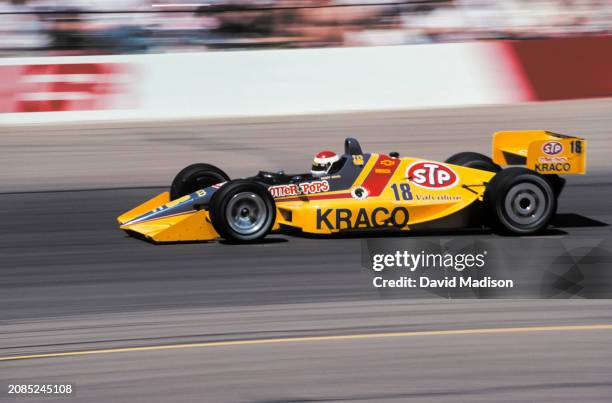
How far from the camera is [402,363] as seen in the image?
669cm

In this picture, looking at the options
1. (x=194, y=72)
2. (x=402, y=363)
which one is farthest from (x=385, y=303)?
(x=194, y=72)

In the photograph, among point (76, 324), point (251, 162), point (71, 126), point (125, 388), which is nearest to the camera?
point (125, 388)

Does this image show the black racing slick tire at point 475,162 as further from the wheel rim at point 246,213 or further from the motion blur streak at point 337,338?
the motion blur streak at point 337,338

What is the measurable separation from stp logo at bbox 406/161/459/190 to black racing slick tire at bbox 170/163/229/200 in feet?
6.86

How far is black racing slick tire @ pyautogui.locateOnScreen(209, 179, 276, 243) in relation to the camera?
9.72 metres

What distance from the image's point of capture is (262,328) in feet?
24.7

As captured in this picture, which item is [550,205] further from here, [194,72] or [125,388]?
[194,72]

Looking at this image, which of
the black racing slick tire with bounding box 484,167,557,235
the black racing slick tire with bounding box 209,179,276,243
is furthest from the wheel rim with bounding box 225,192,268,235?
the black racing slick tire with bounding box 484,167,557,235

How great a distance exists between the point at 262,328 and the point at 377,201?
9.54 feet

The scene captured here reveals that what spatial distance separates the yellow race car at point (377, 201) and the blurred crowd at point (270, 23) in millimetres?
8700

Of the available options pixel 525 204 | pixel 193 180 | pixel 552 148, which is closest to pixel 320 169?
pixel 193 180

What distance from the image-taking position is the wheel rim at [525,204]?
398 inches

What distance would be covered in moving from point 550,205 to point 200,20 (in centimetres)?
1018

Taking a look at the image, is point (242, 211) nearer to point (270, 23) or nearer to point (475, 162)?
point (475, 162)
